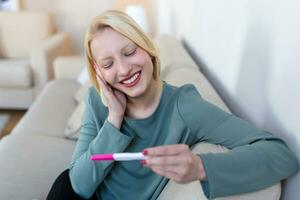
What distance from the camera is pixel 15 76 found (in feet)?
9.14

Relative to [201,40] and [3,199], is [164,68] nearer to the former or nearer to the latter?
[201,40]

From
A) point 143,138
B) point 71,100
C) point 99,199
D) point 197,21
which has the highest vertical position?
point 197,21

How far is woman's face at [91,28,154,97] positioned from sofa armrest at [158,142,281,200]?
0.74 ft

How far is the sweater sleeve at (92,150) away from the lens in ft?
3.09

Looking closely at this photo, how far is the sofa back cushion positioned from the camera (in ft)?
10.9

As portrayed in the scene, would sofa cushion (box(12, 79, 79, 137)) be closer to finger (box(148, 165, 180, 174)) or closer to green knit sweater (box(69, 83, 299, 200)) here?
green knit sweater (box(69, 83, 299, 200))

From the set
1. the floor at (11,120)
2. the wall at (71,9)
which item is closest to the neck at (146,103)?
the floor at (11,120)

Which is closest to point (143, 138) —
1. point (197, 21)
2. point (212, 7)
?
point (212, 7)

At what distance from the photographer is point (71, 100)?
217 cm

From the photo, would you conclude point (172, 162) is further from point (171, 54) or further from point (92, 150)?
point (171, 54)

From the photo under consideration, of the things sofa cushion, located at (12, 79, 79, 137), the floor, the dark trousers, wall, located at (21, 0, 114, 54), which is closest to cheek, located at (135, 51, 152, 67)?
the dark trousers

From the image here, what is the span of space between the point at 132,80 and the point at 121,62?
58mm

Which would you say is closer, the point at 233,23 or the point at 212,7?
the point at 233,23

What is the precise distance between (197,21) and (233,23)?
2.09 feet
